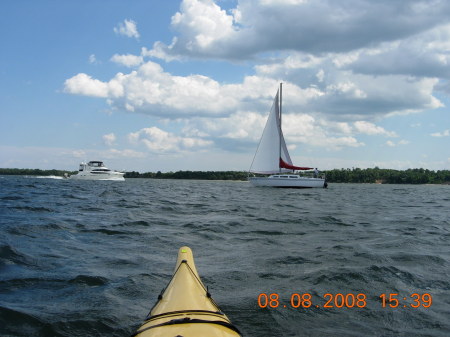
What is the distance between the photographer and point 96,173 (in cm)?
9612

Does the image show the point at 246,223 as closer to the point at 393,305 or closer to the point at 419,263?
the point at 419,263

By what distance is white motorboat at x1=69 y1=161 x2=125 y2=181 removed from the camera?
95.8 m

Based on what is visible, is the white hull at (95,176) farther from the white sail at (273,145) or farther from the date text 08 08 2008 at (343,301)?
the date text 08 08 2008 at (343,301)

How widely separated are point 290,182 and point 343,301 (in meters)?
46.4

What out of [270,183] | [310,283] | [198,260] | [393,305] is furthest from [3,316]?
[270,183]

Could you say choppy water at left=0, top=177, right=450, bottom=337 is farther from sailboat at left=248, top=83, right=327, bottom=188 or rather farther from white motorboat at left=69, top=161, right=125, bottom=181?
white motorboat at left=69, top=161, right=125, bottom=181

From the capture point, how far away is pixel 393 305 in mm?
6355

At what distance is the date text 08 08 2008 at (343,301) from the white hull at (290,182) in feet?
150

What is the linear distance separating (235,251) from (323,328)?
16.4 feet

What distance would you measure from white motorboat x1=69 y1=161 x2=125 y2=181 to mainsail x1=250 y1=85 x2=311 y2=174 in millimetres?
53972

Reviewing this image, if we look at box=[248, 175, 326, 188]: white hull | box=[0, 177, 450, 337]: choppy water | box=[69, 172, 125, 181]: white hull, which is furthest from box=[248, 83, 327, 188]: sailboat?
box=[69, 172, 125, 181]: white hull

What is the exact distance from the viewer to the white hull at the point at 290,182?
52375 millimetres

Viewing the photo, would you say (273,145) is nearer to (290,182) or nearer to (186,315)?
(290,182)

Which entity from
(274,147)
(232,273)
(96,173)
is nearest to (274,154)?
(274,147)
